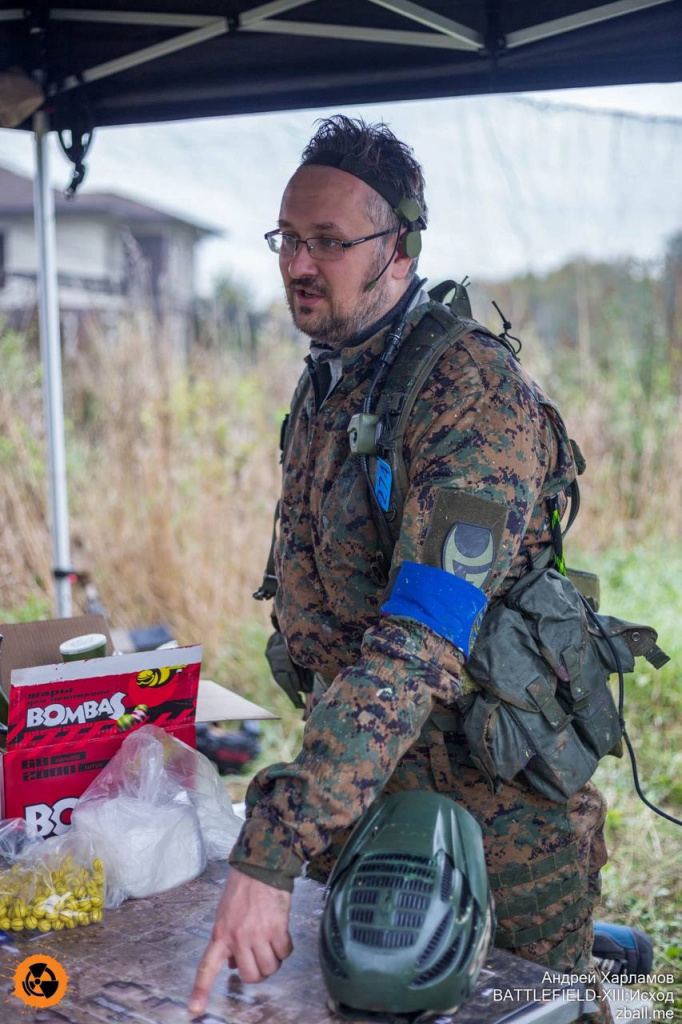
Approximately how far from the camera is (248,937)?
1486 mm

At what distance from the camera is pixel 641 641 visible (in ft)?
7.28

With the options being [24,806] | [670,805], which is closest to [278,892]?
[24,806]

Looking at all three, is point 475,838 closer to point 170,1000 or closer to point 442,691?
point 442,691

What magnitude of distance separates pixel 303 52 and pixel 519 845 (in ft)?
7.44

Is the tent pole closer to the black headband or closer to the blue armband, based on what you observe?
the black headband

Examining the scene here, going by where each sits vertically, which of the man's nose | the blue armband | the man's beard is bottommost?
the blue armband

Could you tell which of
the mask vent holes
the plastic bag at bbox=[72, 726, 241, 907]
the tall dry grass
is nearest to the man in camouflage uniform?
the mask vent holes

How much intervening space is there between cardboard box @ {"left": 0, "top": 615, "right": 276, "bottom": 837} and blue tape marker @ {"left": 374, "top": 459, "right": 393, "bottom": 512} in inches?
20.1

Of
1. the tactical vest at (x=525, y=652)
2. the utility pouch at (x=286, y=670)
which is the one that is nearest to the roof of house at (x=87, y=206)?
the utility pouch at (x=286, y=670)

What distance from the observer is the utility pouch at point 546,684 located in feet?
6.52

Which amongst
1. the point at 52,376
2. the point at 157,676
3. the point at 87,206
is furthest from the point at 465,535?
the point at 87,206

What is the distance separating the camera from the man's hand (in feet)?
4.84

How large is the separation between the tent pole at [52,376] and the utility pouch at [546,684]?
80.2 inches

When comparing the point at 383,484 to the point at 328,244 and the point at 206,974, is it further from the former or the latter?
the point at 206,974
